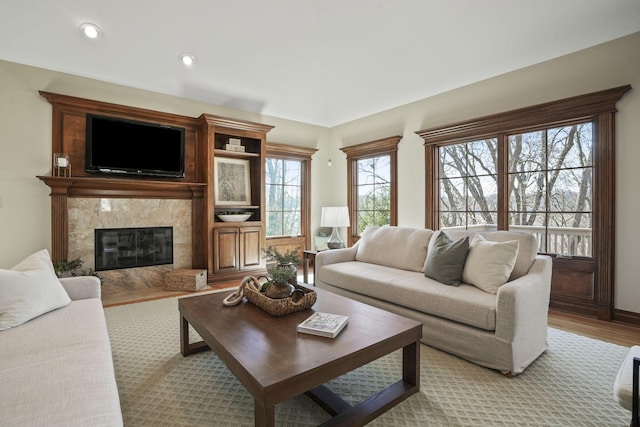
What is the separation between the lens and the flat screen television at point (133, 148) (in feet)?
12.6

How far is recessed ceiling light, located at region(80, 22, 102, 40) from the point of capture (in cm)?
330

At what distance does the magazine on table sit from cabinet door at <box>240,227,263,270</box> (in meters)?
3.03

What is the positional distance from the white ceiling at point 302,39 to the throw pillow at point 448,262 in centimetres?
222

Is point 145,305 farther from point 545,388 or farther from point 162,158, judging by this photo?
point 545,388

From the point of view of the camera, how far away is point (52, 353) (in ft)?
4.85

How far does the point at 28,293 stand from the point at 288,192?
4.12m

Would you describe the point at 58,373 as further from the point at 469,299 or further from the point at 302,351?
the point at 469,299

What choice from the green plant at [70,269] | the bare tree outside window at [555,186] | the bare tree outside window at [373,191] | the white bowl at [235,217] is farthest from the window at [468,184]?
the green plant at [70,269]

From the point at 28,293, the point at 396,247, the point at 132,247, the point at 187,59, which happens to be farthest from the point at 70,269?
the point at 396,247

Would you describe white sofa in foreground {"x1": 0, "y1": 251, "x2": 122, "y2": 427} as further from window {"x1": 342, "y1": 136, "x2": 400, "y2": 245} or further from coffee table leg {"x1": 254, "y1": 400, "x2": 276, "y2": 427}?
window {"x1": 342, "y1": 136, "x2": 400, "y2": 245}

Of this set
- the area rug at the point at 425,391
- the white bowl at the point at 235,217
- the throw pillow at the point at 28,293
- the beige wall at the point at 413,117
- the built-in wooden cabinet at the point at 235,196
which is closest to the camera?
the area rug at the point at 425,391

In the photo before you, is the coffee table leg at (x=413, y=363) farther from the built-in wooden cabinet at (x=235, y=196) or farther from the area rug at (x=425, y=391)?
the built-in wooden cabinet at (x=235, y=196)

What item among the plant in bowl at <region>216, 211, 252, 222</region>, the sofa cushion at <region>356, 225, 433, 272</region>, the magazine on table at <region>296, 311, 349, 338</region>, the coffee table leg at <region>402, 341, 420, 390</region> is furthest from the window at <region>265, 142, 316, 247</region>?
the coffee table leg at <region>402, 341, 420, 390</region>

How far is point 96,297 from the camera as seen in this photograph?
8.02 ft
